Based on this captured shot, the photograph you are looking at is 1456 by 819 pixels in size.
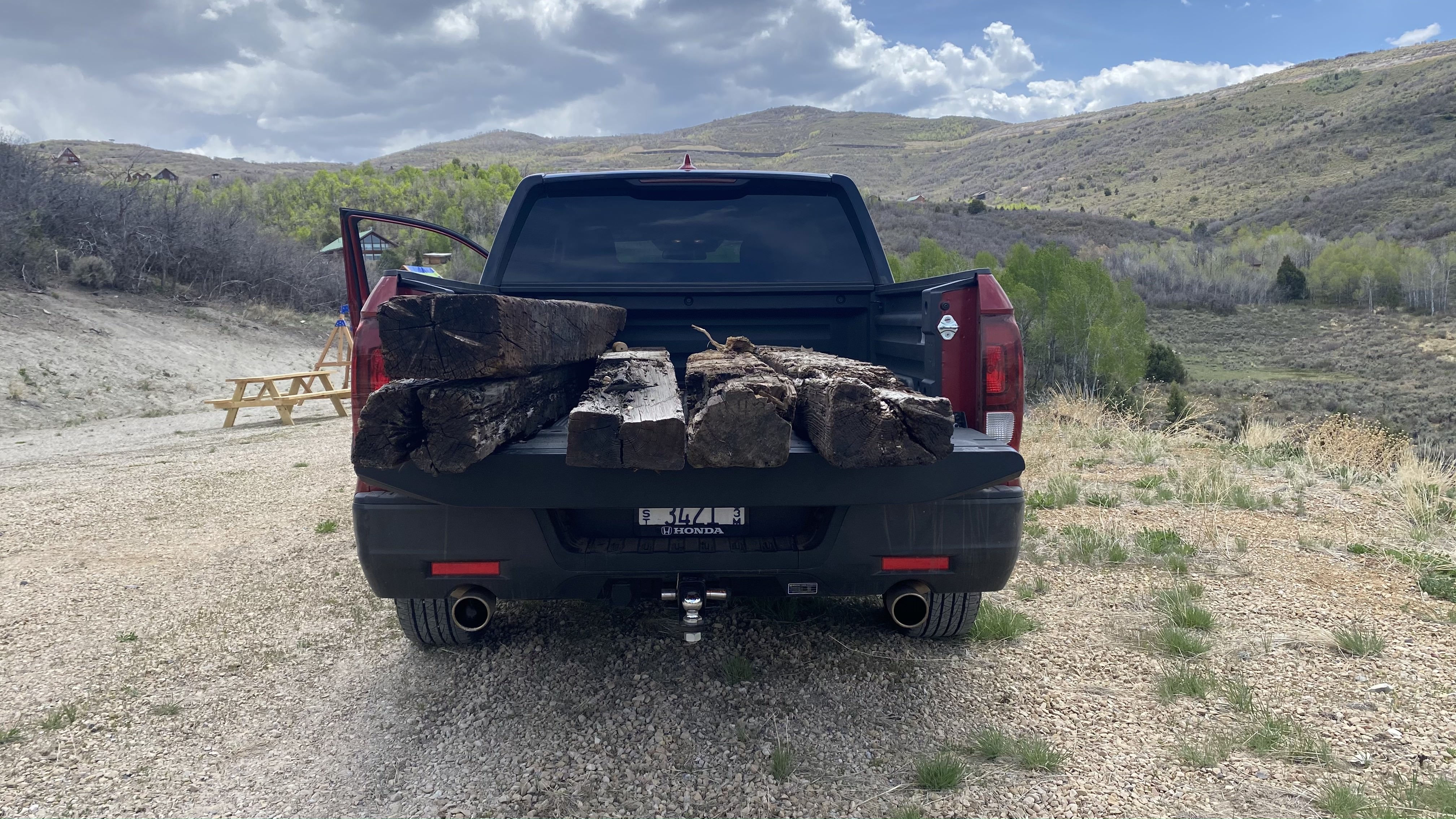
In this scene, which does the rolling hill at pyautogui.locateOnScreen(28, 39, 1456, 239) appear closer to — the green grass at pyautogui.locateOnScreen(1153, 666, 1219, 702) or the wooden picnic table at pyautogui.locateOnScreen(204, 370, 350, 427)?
the wooden picnic table at pyautogui.locateOnScreen(204, 370, 350, 427)

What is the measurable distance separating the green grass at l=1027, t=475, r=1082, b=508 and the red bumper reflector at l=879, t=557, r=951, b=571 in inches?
150

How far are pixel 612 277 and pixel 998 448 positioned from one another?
6.53 ft

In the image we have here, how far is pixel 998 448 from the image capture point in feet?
7.76

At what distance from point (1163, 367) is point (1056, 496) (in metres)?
22.4

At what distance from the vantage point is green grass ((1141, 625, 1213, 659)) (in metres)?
3.34

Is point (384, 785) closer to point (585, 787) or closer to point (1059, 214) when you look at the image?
point (585, 787)

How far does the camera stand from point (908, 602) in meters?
2.91

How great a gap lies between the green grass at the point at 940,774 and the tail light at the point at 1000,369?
1019 mm

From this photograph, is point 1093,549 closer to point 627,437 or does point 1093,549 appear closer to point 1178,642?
point 1178,642

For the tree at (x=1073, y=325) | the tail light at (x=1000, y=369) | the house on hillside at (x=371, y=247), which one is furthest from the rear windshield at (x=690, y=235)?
the house on hillside at (x=371, y=247)

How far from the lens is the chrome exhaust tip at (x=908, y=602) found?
2682mm

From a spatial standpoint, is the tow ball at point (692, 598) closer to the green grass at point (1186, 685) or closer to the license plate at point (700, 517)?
the license plate at point (700, 517)

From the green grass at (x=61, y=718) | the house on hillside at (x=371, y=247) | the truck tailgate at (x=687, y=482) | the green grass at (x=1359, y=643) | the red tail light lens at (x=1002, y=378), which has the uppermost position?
the house on hillside at (x=371, y=247)

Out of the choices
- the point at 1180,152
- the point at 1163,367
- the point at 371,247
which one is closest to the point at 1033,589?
the point at 1163,367
